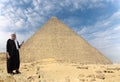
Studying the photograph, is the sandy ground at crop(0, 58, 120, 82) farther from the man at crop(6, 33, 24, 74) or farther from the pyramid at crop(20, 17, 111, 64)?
the pyramid at crop(20, 17, 111, 64)

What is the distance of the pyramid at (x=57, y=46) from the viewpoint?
3533 inches

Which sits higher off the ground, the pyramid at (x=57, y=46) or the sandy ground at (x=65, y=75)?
the pyramid at (x=57, y=46)

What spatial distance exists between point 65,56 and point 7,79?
81706 millimetres

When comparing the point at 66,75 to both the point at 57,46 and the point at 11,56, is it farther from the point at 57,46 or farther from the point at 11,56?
the point at 57,46

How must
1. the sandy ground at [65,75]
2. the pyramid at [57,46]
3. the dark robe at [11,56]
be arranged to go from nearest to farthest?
1. the sandy ground at [65,75]
2. the dark robe at [11,56]
3. the pyramid at [57,46]

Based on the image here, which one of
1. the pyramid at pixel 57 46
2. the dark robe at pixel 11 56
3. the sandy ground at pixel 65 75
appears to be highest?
the pyramid at pixel 57 46

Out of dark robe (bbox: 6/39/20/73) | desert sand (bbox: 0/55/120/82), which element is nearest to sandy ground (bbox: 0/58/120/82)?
desert sand (bbox: 0/55/120/82)

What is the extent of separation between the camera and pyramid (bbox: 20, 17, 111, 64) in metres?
89.8

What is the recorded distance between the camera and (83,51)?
90750 mm

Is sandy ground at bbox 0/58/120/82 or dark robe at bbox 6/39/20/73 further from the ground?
dark robe at bbox 6/39/20/73

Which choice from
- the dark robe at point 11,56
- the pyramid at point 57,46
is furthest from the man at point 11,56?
the pyramid at point 57,46

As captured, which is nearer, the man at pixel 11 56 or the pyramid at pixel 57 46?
the man at pixel 11 56

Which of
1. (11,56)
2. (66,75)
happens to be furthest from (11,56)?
(66,75)

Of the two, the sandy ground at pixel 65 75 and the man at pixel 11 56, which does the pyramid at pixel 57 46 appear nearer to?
the sandy ground at pixel 65 75
